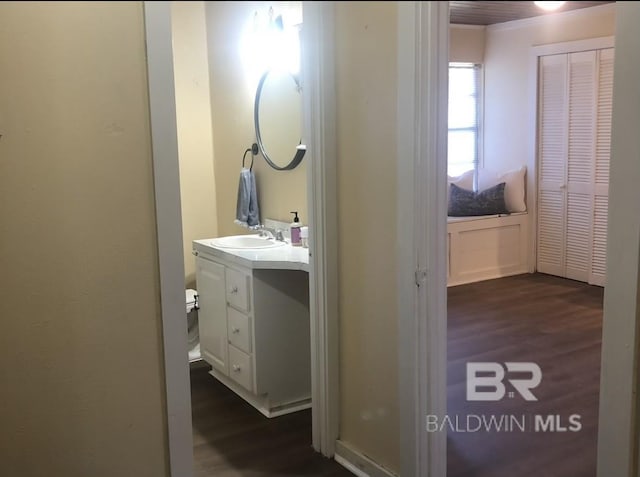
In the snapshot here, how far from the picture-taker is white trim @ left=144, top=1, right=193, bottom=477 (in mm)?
1678

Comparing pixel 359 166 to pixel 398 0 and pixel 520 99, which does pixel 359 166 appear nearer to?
pixel 398 0

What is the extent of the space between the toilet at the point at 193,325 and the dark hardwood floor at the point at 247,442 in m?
0.36

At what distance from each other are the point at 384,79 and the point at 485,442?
1770 mm

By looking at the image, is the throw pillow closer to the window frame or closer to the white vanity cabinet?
the window frame

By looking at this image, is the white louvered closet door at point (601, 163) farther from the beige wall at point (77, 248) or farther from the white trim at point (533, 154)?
the beige wall at point (77, 248)

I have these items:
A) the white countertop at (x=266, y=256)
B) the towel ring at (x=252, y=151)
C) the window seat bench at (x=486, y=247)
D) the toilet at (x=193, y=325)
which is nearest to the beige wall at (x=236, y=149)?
the towel ring at (x=252, y=151)

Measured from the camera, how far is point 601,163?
534 cm

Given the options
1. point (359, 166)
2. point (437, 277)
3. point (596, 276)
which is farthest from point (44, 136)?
point (596, 276)

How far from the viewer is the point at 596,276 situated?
5.42 meters

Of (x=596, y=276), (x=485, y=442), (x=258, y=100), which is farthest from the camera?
(x=596, y=276)

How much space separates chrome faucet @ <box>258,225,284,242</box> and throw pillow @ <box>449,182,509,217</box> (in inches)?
99.8

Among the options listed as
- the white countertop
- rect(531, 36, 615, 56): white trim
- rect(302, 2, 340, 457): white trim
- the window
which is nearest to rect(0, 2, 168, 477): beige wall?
rect(302, 2, 340, 457): white trim

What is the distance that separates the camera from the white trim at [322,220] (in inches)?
80.3

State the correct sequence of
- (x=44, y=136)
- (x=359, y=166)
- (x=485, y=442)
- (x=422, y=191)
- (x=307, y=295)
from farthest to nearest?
(x=307, y=295) → (x=485, y=442) → (x=359, y=166) → (x=422, y=191) → (x=44, y=136)
